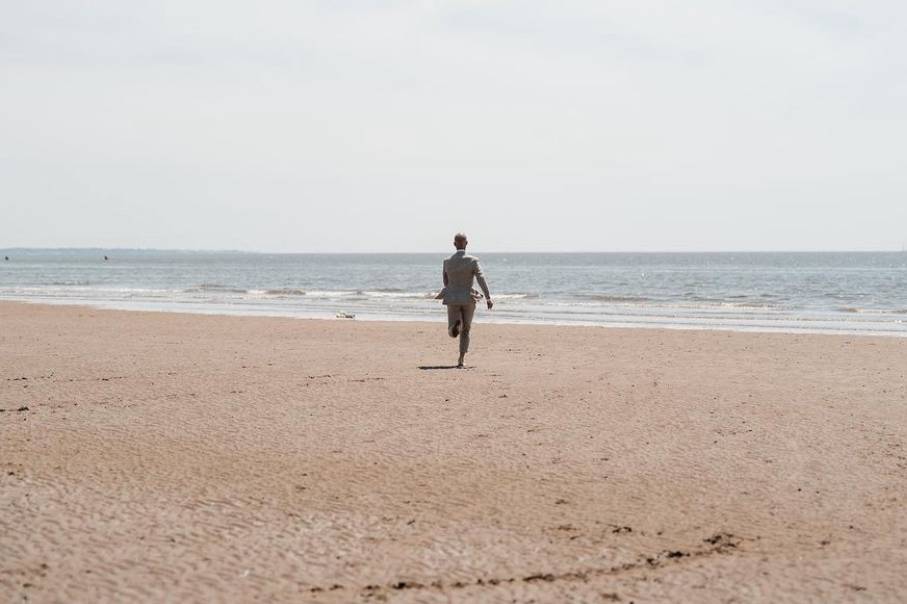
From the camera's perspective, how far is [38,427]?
8625mm

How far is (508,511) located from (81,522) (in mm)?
2546

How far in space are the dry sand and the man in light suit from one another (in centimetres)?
76

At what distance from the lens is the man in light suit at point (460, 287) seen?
42.7 feet

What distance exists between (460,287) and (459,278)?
138mm

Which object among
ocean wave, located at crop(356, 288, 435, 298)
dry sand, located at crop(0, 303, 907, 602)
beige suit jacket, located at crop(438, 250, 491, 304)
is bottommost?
ocean wave, located at crop(356, 288, 435, 298)

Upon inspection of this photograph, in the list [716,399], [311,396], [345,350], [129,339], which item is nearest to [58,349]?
[129,339]

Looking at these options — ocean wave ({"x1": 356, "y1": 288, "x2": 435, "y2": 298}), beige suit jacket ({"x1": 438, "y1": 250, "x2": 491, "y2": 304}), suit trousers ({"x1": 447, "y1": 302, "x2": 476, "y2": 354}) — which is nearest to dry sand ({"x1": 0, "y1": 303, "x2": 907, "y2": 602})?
suit trousers ({"x1": 447, "y1": 302, "x2": 476, "y2": 354})

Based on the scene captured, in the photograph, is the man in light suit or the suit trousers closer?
the man in light suit

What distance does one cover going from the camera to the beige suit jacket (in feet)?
42.8

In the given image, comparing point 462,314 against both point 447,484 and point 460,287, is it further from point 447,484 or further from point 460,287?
point 447,484

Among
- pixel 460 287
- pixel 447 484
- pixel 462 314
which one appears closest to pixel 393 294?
pixel 462 314

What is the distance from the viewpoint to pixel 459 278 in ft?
43.0

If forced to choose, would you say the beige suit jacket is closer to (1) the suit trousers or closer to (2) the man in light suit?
(2) the man in light suit

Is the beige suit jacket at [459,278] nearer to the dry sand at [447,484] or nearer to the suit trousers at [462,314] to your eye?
the suit trousers at [462,314]
